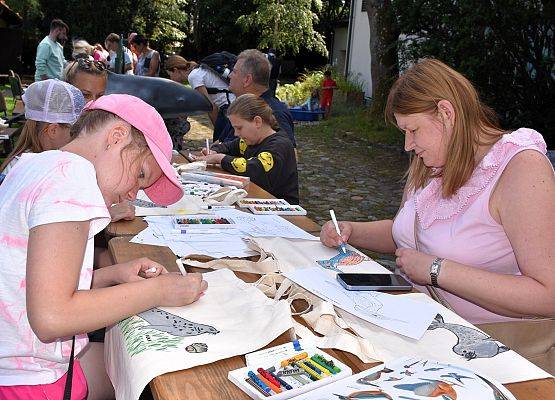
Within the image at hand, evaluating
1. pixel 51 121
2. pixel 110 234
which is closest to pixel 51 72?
pixel 51 121

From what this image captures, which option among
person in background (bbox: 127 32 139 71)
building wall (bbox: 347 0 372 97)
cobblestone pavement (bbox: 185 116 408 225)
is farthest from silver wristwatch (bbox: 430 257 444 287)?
building wall (bbox: 347 0 372 97)

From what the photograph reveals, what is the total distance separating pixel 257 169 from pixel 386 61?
9.53 meters

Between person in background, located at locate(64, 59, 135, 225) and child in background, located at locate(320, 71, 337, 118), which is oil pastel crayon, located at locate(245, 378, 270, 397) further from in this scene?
child in background, located at locate(320, 71, 337, 118)

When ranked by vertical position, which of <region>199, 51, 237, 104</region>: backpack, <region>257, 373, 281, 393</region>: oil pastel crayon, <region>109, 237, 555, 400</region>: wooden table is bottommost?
<region>109, 237, 555, 400</region>: wooden table

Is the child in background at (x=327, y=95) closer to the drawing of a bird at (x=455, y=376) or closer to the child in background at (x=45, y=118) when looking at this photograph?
the child in background at (x=45, y=118)

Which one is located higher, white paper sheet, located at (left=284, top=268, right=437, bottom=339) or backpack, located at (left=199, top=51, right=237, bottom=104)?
backpack, located at (left=199, top=51, right=237, bottom=104)

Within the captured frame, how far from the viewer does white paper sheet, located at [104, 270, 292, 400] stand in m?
1.38

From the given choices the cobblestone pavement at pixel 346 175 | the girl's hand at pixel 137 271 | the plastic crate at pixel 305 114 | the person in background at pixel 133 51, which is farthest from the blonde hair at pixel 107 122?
the plastic crate at pixel 305 114

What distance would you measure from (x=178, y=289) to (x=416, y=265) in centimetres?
83

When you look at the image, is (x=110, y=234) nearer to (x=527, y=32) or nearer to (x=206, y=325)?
(x=206, y=325)

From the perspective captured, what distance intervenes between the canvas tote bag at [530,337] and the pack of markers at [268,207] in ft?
3.52

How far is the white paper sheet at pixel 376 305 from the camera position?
164 centimetres

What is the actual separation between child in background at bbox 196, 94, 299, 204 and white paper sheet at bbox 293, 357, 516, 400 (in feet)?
8.28

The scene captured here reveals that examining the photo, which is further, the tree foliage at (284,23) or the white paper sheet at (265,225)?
the tree foliage at (284,23)
